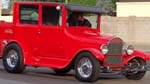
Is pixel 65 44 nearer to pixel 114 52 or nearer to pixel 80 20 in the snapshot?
pixel 80 20

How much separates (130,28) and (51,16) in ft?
117

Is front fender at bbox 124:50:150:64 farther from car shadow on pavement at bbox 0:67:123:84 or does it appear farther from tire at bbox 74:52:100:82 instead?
tire at bbox 74:52:100:82

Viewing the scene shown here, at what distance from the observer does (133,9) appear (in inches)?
2618

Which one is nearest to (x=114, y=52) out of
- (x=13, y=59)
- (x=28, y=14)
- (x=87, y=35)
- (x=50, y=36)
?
(x=87, y=35)

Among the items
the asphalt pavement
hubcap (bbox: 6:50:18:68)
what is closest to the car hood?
the asphalt pavement

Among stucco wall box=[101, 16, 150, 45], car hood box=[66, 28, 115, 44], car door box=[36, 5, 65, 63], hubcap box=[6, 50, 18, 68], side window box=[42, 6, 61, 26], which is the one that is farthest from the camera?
stucco wall box=[101, 16, 150, 45]

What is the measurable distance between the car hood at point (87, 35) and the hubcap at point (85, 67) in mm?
563

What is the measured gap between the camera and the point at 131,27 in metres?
50.9

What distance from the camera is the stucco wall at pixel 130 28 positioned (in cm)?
5066

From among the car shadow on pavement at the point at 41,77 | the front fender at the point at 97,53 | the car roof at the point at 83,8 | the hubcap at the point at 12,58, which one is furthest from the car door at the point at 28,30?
the front fender at the point at 97,53

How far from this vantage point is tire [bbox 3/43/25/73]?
1631cm

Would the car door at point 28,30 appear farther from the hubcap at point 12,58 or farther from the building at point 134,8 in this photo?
the building at point 134,8

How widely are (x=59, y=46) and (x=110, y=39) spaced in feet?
5.26

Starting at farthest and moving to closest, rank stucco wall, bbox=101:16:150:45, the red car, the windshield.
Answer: stucco wall, bbox=101:16:150:45, the windshield, the red car
